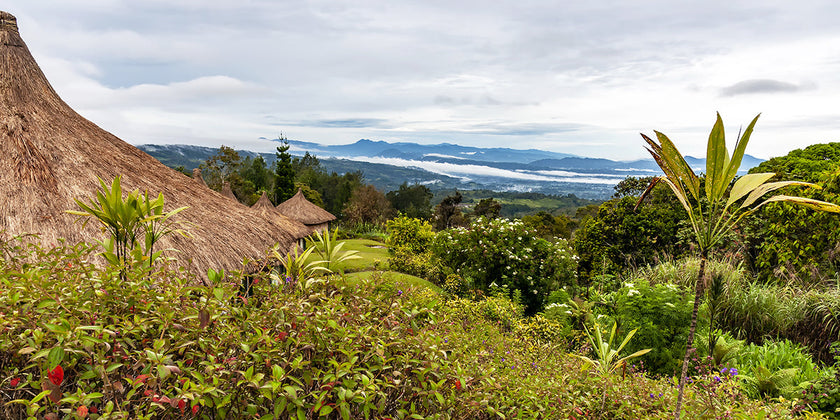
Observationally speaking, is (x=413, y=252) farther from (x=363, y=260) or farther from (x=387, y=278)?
(x=387, y=278)

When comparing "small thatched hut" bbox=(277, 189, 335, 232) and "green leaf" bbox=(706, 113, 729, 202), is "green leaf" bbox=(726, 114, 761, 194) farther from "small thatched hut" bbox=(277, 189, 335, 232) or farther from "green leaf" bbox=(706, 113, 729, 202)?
"small thatched hut" bbox=(277, 189, 335, 232)

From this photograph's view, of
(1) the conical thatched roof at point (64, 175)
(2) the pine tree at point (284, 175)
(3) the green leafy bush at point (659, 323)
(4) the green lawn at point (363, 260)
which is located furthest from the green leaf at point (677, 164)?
(2) the pine tree at point (284, 175)

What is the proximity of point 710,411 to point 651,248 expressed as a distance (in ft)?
31.6

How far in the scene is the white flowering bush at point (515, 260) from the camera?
10812 millimetres

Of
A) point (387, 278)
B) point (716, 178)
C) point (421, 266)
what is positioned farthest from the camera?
point (421, 266)

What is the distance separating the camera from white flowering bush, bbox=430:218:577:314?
10.8 metres

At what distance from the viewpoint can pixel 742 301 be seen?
7.33 meters

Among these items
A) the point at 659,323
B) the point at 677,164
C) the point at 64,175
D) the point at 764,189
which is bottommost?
the point at 659,323

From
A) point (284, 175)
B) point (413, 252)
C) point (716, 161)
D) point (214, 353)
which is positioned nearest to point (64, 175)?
point (214, 353)

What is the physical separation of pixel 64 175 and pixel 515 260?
9229mm

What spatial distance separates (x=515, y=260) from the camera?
10750 mm

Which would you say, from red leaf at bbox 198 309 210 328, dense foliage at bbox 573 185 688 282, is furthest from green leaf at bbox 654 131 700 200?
dense foliage at bbox 573 185 688 282

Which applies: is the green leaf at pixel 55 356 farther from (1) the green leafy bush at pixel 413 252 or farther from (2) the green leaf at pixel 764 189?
(1) the green leafy bush at pixel 413 252

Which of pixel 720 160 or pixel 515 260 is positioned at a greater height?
pixel 720 160
